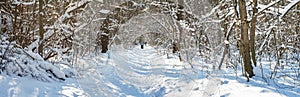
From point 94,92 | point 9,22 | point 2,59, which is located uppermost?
point 9,22

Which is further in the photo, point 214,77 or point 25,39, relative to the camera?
point 25,39

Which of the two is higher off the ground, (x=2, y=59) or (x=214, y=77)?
(x=2, y=59)

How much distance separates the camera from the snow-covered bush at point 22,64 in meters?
5.88

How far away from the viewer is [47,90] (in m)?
5.35

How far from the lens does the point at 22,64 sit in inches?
242

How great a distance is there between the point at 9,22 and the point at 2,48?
2.02 m

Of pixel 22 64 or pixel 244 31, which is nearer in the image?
pixel 244 31

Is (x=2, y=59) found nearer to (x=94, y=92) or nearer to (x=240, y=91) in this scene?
(x=94, y=92)

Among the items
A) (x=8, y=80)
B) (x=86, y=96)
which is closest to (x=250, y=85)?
(x=86, y=96)

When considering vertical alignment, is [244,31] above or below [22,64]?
above

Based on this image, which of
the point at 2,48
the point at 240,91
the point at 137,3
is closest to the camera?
the point at 240,91

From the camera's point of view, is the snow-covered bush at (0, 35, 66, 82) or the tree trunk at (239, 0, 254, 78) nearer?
the snow-covered bush at (0, 35, 66, 82)

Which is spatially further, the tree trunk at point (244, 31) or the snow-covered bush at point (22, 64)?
the tree trunk at point (244, 31)

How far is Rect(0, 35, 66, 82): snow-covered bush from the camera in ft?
19.3
